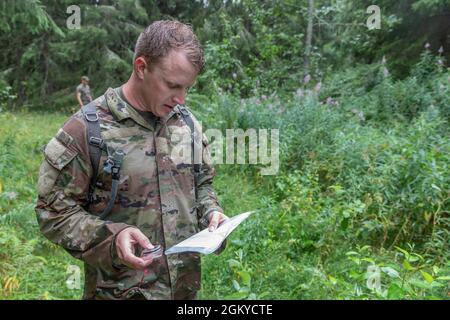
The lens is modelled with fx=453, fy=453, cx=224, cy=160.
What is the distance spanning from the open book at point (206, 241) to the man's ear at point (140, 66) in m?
0.59

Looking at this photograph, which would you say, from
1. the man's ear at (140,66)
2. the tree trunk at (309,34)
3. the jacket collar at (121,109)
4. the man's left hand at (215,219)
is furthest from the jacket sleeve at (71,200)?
the tree trunk at (309,34)

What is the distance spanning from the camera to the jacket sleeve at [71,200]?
1.47m

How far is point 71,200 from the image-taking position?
1512mm

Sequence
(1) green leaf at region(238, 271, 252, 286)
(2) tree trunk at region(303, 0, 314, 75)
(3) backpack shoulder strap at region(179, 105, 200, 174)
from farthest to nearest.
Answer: (2) tree trunk at region(303, 0, 314, 75)
(1) green leaf at region(238, 271, 252, 286)
(3) backpack shoulder strap at region(179, 105, 200, 174)

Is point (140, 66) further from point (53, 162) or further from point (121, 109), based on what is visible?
point (53, 162)

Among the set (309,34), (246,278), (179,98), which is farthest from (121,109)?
(309,34)

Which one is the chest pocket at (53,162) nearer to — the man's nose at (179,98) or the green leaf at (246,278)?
the man's nose at (179,98)

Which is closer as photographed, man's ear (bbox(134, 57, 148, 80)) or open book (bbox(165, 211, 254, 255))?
open book (bbox(165, 211, 254, 255))

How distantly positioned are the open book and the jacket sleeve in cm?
22

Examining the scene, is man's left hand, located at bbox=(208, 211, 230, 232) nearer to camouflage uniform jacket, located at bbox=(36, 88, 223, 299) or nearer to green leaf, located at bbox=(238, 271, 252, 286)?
camouflage uniform jacket, located at bbox=(36, 88, 223, 299)

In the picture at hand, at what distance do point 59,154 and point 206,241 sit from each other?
554mm

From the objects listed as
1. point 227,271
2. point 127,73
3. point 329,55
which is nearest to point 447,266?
point 227,271

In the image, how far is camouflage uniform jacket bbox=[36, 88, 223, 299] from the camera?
1494 mm

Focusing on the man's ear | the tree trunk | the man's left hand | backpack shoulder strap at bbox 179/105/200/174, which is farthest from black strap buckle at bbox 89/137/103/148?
the tree trunk
